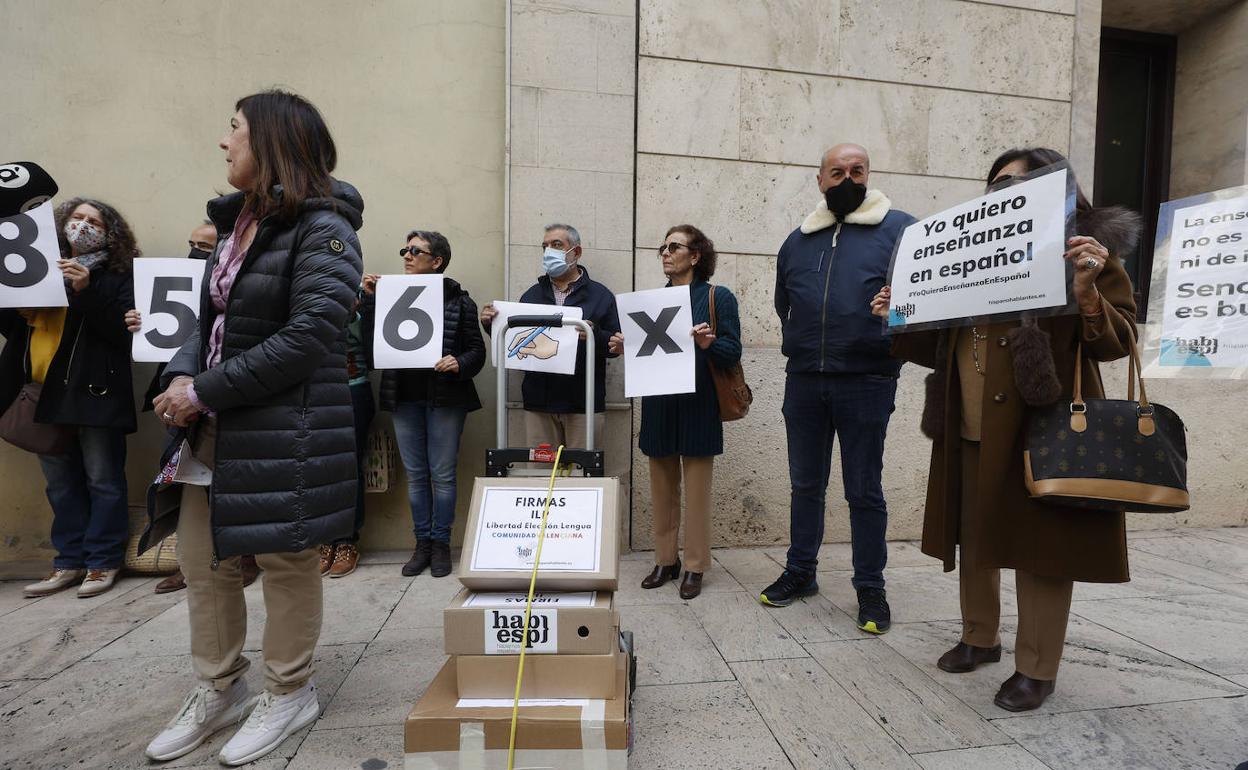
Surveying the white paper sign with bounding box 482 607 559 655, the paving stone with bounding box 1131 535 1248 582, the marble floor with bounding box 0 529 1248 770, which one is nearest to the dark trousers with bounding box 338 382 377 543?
the marble floor with bounding box 0 529 1248 770

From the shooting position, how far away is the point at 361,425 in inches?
161

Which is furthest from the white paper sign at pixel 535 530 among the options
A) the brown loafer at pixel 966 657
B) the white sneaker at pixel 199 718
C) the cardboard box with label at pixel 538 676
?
the brown loafer at pixel 966 657

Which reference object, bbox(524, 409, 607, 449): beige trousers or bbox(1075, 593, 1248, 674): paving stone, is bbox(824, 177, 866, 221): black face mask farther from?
bbox(1075, 593, 1248, 674): paving stone

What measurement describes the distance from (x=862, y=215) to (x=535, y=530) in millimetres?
2307

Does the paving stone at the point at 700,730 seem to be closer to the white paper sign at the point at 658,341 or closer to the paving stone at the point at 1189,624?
the white paper sign at the point at 658,341

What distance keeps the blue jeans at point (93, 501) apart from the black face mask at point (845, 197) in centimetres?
440

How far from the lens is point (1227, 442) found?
503 centimetres

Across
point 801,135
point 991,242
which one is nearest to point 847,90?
point 801,135

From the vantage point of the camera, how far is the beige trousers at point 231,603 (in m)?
2.15

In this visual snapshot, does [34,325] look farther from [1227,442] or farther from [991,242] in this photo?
[1227,442]

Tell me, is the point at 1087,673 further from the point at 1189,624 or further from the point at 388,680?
the point at 388,680

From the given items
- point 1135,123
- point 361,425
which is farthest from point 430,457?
point 1135,123

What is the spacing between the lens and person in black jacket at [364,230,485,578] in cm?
397

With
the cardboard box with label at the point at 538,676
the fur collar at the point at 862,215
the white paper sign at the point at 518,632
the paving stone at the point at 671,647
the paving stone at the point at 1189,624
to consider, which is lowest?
the paving stone at the point at 671,647
